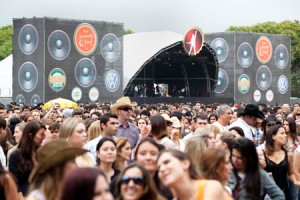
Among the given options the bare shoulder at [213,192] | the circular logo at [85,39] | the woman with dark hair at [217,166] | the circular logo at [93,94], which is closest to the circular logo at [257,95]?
the circular logo at [93,94]

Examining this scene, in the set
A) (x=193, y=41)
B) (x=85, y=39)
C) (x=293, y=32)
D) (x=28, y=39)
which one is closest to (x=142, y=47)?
(x=193, y=41)

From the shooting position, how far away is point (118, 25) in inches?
1657

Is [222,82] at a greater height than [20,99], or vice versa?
[222,82]

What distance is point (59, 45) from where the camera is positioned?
38062 millimetres

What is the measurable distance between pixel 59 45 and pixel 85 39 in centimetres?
213

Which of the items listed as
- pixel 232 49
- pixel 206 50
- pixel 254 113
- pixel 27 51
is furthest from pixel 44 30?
pixel 254 113

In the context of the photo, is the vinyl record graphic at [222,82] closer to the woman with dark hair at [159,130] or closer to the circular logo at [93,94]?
the circular logo at [93,94]

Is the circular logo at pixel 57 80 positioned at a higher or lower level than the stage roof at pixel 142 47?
lower

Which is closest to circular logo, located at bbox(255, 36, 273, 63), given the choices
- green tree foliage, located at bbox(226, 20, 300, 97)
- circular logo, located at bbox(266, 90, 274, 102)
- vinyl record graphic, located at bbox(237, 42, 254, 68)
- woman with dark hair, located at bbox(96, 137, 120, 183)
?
vinyl record graphic, located at bbox(237, 42, 254, 68)

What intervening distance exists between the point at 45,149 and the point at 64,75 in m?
33.2

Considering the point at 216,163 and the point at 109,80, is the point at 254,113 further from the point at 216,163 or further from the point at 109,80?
the point at 109,80

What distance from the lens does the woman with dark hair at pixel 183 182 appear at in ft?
16.1

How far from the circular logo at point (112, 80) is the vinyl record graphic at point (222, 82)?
38.0 feet

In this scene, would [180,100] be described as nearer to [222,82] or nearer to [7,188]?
[222,82]
